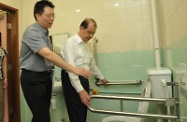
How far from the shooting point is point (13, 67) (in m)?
2.59

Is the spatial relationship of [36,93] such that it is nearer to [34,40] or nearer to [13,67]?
[34,40]

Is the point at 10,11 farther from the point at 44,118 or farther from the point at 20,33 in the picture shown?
the point at 44,118

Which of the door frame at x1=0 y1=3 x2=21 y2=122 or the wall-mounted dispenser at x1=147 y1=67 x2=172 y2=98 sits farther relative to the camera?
the door frame at x1=0 y1=3 x2=21 y2=122

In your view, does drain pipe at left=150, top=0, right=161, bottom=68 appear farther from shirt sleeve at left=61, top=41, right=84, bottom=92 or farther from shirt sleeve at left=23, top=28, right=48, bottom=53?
shirt sleeve at left=23, top=28, right=48, bottom=53

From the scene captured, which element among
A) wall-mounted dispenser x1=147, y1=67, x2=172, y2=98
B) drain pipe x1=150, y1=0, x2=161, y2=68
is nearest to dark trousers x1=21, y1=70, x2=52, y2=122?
wall-mounted dispenser x1=147, y1=67, x2=172, y2=98

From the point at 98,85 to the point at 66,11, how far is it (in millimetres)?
1135

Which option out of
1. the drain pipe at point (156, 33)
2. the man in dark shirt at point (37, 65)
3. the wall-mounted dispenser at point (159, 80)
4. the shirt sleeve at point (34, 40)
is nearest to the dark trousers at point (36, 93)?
the man in dark shirt at point (37, 65)

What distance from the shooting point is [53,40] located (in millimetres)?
2443

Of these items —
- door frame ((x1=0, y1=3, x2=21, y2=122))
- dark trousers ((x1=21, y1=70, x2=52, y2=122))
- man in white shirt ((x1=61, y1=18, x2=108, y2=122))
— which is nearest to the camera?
dark trousers ((x1=21, y1=70, x2=52, y2=122))

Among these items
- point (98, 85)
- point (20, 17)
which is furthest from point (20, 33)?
point (98, 85)

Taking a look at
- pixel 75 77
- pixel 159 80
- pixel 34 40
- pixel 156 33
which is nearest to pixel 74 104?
pixel 75 77

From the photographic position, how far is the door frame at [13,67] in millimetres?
2553

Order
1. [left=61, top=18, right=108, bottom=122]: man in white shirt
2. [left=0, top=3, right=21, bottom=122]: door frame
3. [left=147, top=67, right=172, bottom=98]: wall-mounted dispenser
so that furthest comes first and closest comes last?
[left=0, top=3, right=21, bottom=122]: door frame
[left=61, top=18, right=108, bottom=122]: man in white shirt
[left=147, top=67, right=172, bottom=98]: wall-mounted dispenser

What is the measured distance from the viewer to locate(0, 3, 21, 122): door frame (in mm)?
2553
